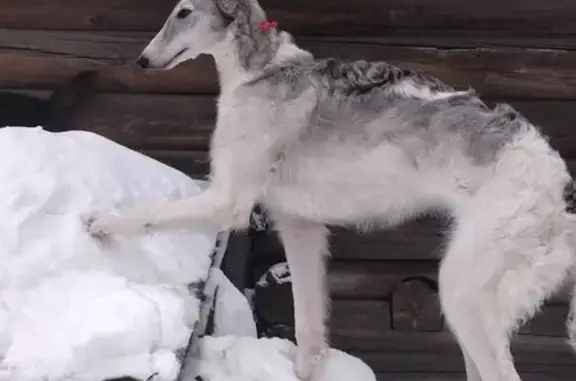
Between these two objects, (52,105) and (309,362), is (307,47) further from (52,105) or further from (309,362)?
(309,362)

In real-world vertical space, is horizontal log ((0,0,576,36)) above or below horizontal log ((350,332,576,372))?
above

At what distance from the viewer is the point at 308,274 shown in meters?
3.11

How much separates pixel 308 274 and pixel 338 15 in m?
1.31

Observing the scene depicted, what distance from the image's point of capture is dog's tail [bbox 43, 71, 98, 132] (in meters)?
3.86

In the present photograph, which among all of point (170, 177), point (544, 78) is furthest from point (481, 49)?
point (170, 177)

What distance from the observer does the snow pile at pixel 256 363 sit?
2.73 m

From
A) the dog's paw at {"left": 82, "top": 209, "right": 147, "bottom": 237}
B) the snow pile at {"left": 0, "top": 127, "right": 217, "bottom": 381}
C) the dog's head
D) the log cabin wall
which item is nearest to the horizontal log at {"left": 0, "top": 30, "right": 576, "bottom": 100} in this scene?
the log cabin wall

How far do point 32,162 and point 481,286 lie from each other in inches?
54.6

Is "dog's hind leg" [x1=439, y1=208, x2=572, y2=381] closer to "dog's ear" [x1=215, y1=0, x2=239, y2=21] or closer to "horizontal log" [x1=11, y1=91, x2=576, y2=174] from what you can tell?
"dog's ear" [x1=215, y1=0, x2=239, y2=21]

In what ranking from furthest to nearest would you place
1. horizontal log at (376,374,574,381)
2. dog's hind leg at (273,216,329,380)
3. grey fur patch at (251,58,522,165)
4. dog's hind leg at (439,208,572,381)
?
horizontal log at (376,374,574,381), dog's hind leg at (273,216,329,380), grey fur patch at (251,58,522,165), dog's hind leg at (439,208,572,381)

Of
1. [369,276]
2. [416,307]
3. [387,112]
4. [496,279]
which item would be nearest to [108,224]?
[387,112]

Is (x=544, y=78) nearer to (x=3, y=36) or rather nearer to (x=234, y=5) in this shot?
(x=234, y=5)

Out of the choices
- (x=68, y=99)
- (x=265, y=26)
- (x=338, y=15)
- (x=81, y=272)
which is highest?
(x=338, y=15)

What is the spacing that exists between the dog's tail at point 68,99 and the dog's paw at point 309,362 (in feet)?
5.28
